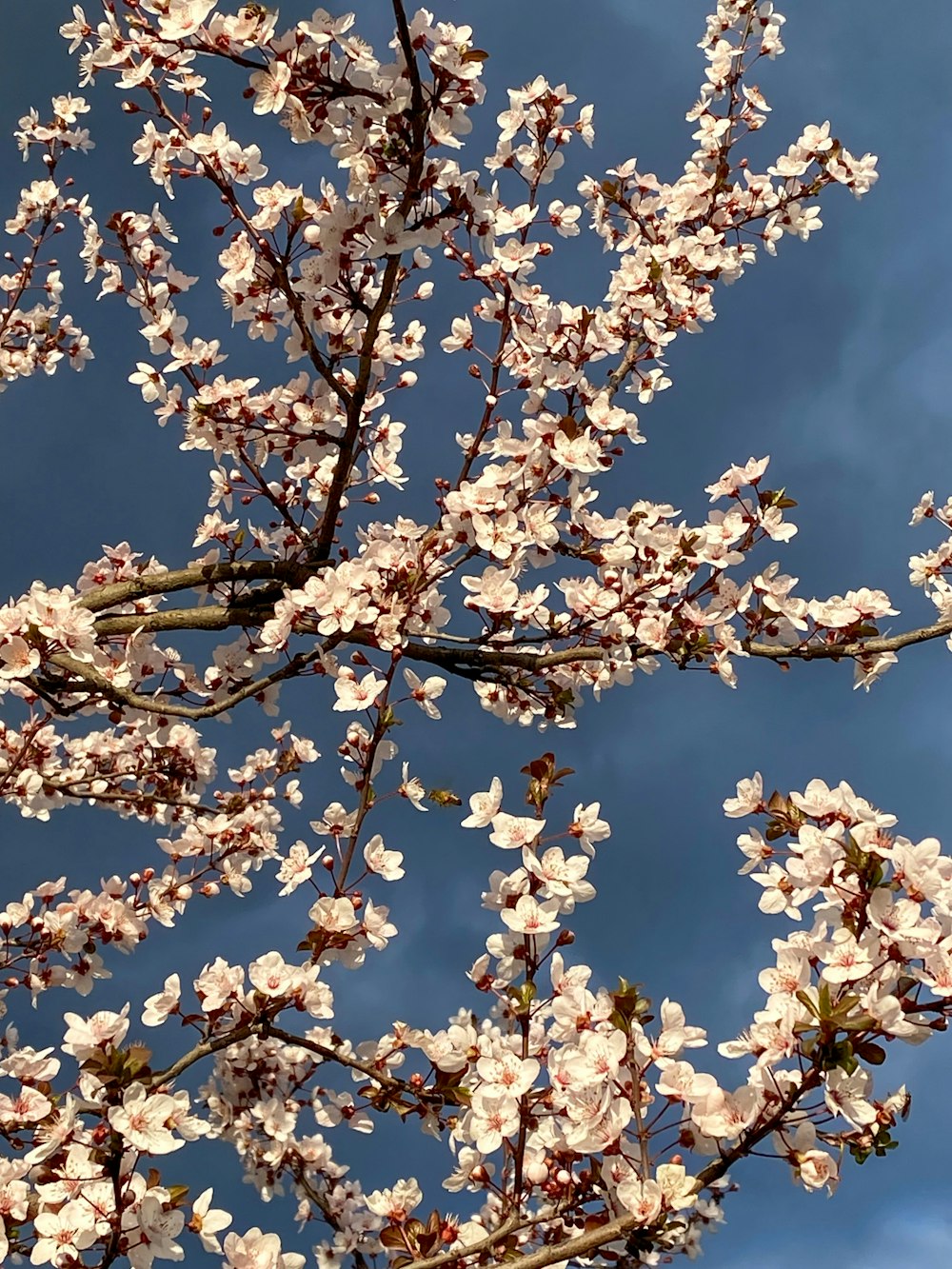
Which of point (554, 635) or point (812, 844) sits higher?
point (554, 635)

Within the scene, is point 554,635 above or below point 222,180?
below

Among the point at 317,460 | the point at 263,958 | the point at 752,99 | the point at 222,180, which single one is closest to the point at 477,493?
the point at 317,460

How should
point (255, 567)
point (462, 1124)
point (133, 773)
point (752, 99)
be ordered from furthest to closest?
1. point (752, 99)
2. point (133, 773)
3. point (255, 567)
4. point (462, 1124)

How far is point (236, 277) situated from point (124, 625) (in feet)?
5.95

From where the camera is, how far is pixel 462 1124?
3.24 meters

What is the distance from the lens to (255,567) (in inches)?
203

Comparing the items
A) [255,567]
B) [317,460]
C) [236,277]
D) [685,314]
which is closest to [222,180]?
[236,277]

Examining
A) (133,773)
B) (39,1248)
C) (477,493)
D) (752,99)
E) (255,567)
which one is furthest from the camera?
(752,99)

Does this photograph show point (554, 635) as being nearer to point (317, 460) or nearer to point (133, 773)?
point (317, 460)

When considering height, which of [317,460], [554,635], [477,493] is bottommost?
[554,635]

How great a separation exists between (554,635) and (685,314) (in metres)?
2.76

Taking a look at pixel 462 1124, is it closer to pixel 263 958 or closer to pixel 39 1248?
pixel 263 958

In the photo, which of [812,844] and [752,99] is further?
[752,99]

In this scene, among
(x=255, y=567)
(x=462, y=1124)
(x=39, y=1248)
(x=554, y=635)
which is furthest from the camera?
(x=255, y=567)
